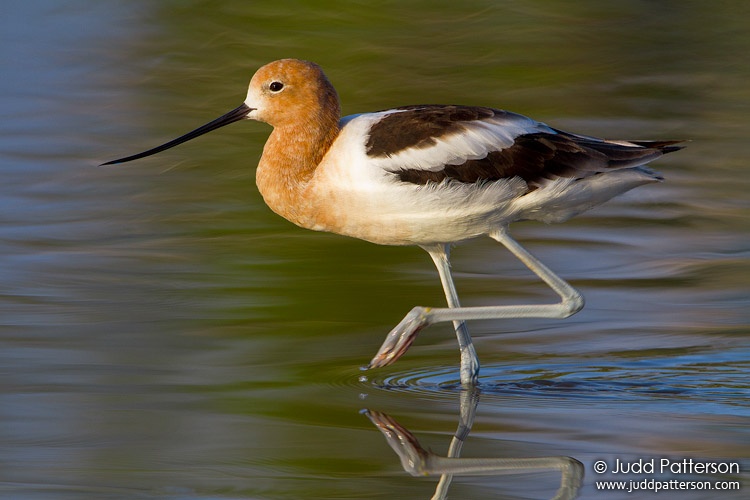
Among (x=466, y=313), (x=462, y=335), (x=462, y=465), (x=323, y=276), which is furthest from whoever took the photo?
(x=323, y=276)

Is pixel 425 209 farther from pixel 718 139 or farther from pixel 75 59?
pixel 75 59

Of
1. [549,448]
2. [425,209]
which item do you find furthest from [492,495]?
[425,209]

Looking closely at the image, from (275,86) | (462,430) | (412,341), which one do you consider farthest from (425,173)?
(462,430)

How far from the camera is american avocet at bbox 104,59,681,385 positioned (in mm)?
6293

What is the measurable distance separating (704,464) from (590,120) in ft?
25.2

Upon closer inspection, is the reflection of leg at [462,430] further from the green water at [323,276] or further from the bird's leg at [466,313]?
the bird's leg at [466,313]

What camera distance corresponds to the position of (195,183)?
35.6ft

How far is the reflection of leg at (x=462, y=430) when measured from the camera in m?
5.03

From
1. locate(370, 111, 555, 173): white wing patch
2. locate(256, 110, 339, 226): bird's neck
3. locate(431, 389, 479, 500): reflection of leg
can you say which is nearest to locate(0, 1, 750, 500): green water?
locate(431, 389, 479, 500): reflection of leg

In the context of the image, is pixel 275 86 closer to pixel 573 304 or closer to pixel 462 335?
pixel 462 335

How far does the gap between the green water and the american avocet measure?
591 mm

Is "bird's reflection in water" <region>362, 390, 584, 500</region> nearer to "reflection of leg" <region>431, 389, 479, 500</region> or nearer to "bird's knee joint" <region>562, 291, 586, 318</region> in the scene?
"reflection of leg" <region>431, 389, 479, 500</region>

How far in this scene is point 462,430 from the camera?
18.9ft

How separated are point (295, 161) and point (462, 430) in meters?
1.56
